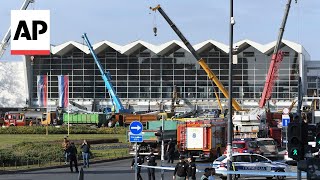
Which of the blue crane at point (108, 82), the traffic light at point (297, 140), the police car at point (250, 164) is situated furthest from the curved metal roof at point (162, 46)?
the traffic light at point (297, 140)

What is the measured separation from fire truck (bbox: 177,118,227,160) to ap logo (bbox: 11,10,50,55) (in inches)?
882

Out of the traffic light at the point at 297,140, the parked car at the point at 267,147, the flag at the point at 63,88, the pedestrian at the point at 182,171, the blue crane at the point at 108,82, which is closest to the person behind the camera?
the traffic light at the point at 297,140

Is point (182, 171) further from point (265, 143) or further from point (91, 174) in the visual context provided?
point (265, 143)

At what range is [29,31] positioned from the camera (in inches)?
759

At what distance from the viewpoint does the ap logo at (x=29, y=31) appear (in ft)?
62.5

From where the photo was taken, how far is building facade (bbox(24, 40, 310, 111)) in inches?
3910

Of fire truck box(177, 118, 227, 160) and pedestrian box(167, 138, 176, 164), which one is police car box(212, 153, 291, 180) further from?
fire truck box(177, 118, 227, 160)

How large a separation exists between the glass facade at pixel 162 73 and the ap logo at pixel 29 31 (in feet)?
264

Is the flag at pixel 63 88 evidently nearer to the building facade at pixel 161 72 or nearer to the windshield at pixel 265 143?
the windshield at pixel 265 143

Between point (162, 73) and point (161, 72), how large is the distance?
217 millimetres

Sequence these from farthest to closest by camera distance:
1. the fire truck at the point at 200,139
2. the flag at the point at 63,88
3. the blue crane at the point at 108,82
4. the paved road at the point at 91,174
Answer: the blue crane at the point at 108,82, the flag at the point at 63,88, the fire truck at the point at 200,139, the paved road at the point at 91,174

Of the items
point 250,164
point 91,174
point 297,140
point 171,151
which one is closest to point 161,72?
point 171,151

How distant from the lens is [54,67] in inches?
4218

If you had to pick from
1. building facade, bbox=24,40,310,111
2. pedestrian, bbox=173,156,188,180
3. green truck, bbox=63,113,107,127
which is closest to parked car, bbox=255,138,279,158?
pedestrian, bbox=173,156,188,180
